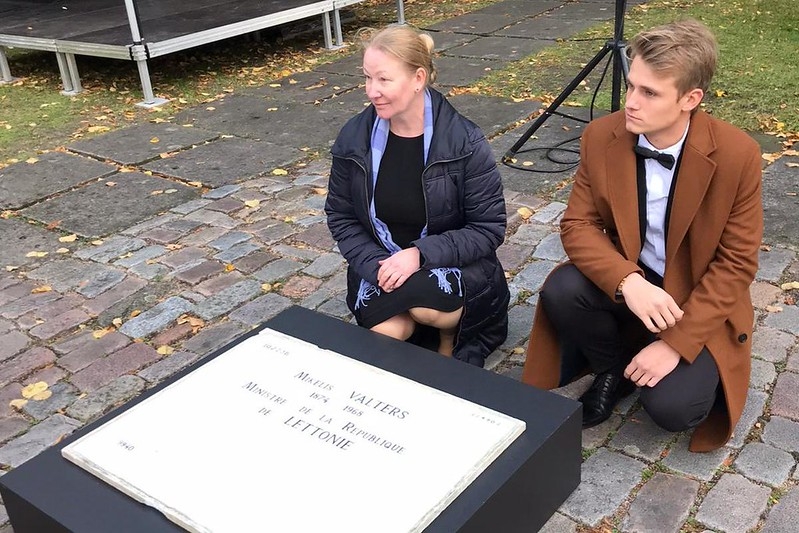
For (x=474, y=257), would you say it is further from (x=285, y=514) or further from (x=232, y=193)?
(x=232, y=193)

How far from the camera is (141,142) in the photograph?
584 cm

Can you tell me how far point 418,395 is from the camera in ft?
7.47

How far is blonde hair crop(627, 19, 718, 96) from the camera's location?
2158 millimetres

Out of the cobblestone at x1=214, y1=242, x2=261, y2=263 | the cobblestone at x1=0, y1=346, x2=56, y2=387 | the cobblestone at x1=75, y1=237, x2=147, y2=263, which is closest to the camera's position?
the cobblestone at x1=0, y1=346, x2=56, y2=387

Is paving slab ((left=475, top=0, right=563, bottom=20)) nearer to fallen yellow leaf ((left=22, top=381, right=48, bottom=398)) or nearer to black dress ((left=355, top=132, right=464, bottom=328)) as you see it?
black dress ((left=355, top=132, right=464, bottom=328))

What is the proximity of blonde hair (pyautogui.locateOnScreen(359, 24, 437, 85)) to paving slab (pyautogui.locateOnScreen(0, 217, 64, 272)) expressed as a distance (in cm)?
245

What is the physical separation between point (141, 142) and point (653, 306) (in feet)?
14.8

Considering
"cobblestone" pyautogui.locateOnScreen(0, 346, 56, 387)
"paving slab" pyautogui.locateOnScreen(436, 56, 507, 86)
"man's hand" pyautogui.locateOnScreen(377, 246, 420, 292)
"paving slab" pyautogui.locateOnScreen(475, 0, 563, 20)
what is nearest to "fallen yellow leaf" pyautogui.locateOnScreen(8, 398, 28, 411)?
"cobblestone" pyautogui.locateOnScreen(0, 346, 56, 387)

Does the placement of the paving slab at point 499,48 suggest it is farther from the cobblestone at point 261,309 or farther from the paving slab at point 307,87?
the cobblestone at point 261,309

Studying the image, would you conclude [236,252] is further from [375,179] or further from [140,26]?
[140,26]

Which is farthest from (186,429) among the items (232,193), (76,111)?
(76,111)

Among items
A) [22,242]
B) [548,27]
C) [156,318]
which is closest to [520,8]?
[548,27]

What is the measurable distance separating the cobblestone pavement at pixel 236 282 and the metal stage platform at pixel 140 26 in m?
0.89

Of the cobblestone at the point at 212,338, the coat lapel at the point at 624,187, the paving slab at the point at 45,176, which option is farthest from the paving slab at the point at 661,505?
the paving slab at the point at 45,176
